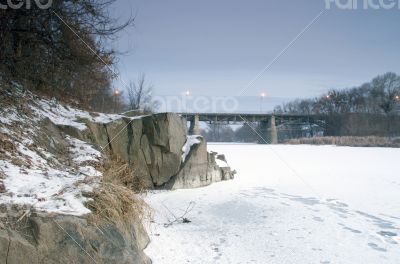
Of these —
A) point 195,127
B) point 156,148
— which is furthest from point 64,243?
point 195,127

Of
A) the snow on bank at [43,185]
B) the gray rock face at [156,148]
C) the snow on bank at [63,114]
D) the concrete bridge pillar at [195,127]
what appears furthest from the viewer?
the concrete bridge pillar at [195,127]

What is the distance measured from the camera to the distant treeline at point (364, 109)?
210 feet

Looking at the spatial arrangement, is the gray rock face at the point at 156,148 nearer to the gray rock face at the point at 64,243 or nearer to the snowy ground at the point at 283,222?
the snowy ground at the point at 283,222

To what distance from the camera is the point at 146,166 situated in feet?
37.4

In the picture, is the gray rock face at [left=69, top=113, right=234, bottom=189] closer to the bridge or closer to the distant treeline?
the bridge

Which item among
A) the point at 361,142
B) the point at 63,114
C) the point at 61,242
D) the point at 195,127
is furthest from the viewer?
the point at 195,127

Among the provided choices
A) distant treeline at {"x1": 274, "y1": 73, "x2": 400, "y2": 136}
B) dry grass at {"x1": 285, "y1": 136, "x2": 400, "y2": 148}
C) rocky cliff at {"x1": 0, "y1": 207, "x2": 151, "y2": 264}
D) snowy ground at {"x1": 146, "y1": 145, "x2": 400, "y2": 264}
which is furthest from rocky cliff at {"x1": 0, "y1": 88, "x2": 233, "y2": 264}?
distant treeline at {"x1": 274, "y1": 73, "x2": 400, "y2": 136}

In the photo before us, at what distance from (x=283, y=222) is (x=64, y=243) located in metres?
5.36

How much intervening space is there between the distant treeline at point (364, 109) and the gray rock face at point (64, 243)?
211 feet

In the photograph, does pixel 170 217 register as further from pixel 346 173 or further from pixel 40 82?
pixel 346 173

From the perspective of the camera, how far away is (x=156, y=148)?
11.5 m

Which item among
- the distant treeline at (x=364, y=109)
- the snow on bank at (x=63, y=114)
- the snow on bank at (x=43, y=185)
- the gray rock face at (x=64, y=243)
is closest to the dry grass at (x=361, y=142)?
the distant treeline at (x=364, y=109)

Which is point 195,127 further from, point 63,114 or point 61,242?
→ point 61,242

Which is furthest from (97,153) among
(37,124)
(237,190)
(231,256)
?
(237,190)
